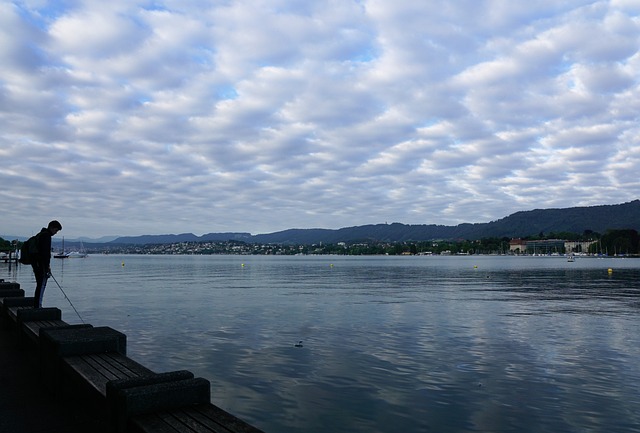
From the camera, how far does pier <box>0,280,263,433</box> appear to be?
6477 millimetres

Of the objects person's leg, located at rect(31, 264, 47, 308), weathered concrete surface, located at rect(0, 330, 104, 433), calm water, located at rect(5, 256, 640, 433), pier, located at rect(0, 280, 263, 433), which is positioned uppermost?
person's leg, located at rect(31, 264, 47, 308)

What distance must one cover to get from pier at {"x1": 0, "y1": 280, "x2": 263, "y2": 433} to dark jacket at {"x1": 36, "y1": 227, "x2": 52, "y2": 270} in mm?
3442

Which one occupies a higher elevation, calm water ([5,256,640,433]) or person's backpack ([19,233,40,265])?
person's backpack ([19,233,40,265])

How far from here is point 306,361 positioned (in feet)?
59.0

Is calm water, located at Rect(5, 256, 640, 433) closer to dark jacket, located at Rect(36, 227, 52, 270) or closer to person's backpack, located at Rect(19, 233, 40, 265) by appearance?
dark jacket, located at Rect(36, 227, 52, 270)

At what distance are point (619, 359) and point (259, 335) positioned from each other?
14.4 metres

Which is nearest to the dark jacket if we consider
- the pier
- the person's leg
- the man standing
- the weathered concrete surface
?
the man standing

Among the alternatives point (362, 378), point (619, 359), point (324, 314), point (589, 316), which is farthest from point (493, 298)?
point (362, 378)

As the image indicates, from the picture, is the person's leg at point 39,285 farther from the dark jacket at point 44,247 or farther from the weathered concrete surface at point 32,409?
the weathered concrete surface at point 32,409

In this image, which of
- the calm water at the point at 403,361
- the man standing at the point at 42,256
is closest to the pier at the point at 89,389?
the man standing at the point at 42,256

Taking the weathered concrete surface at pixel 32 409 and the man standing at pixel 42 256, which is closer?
the weathered concrete surface at pixel 32 409

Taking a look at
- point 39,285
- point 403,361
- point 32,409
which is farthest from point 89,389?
point 403,361

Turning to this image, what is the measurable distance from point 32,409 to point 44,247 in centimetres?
920

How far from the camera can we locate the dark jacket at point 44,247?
658 inches
